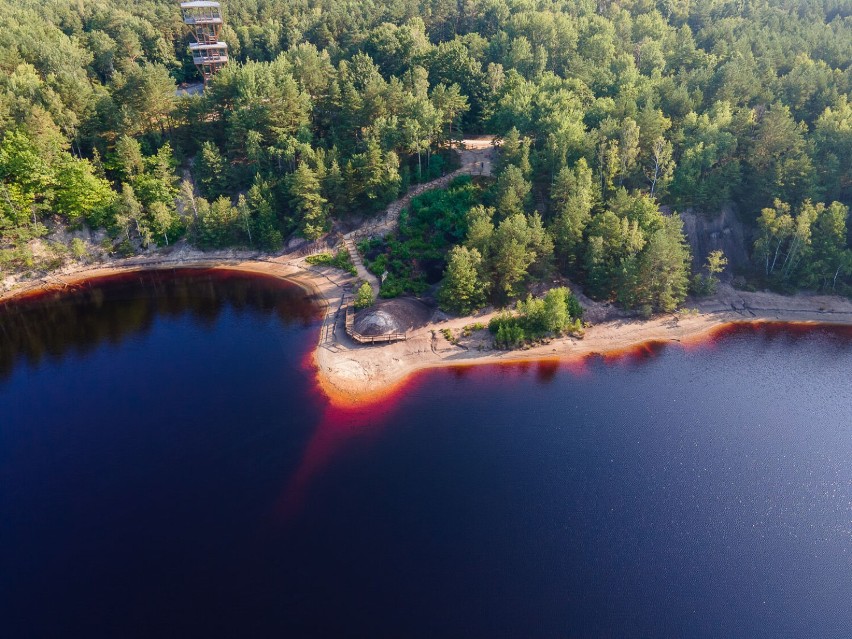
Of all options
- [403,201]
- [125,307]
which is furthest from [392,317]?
[125,307]

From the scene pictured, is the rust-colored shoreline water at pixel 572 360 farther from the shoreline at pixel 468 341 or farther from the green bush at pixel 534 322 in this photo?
the green bush at pixel 534 322

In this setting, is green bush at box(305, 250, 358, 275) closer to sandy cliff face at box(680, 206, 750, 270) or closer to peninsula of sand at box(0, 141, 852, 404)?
peninsula of sand at box(0, 141, 852, 404)

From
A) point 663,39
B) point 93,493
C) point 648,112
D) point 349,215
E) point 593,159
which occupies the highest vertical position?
point 663,39

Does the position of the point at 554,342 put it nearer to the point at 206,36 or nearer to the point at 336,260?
the point at 336,260

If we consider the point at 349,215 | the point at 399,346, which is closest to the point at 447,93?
the point at 349,215

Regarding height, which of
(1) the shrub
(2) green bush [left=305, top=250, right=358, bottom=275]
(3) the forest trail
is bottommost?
(1) the shrub

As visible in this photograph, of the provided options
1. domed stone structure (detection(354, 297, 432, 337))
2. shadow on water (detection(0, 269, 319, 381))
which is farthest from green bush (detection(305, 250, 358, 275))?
domed stone structure (detection(354, 297, 432, 337))

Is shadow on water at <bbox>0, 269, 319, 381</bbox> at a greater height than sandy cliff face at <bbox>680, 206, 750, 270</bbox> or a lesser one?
lesser

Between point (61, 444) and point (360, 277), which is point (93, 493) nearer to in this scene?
point (61, 444)
